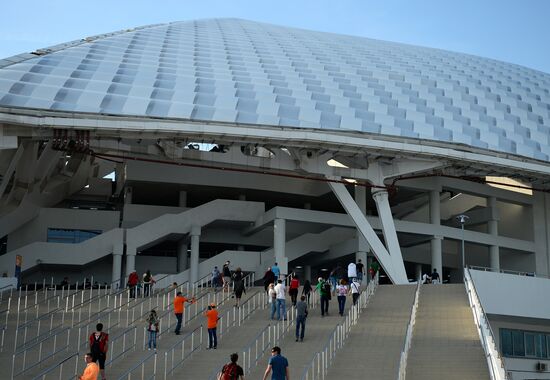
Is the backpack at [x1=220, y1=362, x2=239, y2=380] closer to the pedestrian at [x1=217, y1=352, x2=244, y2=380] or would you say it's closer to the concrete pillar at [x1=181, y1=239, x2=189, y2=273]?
the pedestrian at [x1=217, y1=352, x2=244, y2=380]

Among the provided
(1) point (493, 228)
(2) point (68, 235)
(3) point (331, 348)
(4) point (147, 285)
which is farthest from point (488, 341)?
(2) point (68, 235)

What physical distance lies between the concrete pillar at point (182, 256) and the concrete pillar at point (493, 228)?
15510mm

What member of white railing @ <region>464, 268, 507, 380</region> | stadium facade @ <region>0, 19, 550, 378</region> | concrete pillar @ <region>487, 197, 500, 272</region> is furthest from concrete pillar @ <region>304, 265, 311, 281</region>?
white railing @ <region>464, 268, 507, 380</region>

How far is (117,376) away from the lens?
16547mm

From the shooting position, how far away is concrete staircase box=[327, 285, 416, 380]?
16.5 metres

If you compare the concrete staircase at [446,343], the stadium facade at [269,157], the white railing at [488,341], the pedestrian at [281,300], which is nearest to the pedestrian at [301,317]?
the pedestrian at [281,300]

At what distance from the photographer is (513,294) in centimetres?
3091

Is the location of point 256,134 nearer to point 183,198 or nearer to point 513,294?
point 513,294

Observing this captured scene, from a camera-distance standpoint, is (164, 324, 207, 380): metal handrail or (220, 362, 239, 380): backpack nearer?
(220, 362, 239, 380): backpack

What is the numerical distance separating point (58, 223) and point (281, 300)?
2052 centimetres

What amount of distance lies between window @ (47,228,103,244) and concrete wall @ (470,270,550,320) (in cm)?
2010

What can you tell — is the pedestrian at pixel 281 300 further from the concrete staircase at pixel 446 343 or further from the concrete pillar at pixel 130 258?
the concrete pillar at pixel 130 258

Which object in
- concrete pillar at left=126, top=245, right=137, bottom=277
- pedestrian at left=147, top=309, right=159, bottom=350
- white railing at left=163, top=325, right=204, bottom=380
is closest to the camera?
white railing at left=163, top=325, right=204, bottom=380

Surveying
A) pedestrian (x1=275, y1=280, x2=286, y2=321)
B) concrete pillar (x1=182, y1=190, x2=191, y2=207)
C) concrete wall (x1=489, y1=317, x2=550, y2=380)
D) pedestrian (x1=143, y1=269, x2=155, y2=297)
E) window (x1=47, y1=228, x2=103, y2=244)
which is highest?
concrete pillar (x1=182, y1=190, x2=191, y2=207)
